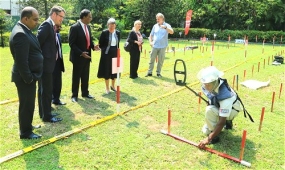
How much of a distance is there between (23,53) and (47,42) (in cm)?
96

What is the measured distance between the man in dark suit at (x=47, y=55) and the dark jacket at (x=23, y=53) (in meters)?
0.61

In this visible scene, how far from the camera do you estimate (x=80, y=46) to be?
5672 millimetres

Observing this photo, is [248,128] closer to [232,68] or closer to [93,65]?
[232,68]

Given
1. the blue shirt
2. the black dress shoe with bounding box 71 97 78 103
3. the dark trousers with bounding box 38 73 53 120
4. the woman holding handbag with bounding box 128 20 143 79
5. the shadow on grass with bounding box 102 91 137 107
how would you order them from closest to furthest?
the dark trousers with bounding box 38 73 53 120 < the black dress shoe with bounding box 71 97 78 103 < the shadow on grass with bounding box 102 91 137 107 < the woman holding handbag with bounding box 128 20 143 79 < the blue shirt

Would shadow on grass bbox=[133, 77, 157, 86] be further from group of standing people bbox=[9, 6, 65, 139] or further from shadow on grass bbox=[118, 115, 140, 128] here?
group of standing people bbox=[9, 6, 65, 139]

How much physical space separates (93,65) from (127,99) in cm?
494

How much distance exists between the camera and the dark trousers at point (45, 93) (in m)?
4.52

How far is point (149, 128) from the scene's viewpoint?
4.64 metres

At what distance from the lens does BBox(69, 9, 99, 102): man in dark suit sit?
5.52 m

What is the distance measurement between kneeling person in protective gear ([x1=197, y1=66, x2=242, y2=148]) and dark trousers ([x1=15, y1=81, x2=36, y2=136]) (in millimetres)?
2397

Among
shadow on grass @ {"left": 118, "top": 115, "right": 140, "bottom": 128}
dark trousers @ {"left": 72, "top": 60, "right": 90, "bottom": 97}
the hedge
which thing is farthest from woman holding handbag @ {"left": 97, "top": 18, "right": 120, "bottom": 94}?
the hedge

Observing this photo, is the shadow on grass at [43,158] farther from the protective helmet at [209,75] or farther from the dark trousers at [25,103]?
the protective helmet at [209,75]

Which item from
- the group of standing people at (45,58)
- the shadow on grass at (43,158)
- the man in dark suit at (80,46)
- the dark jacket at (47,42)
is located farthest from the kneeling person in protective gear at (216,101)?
the man in dark suit at (80,46)

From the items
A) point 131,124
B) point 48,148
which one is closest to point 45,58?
point 48,148
